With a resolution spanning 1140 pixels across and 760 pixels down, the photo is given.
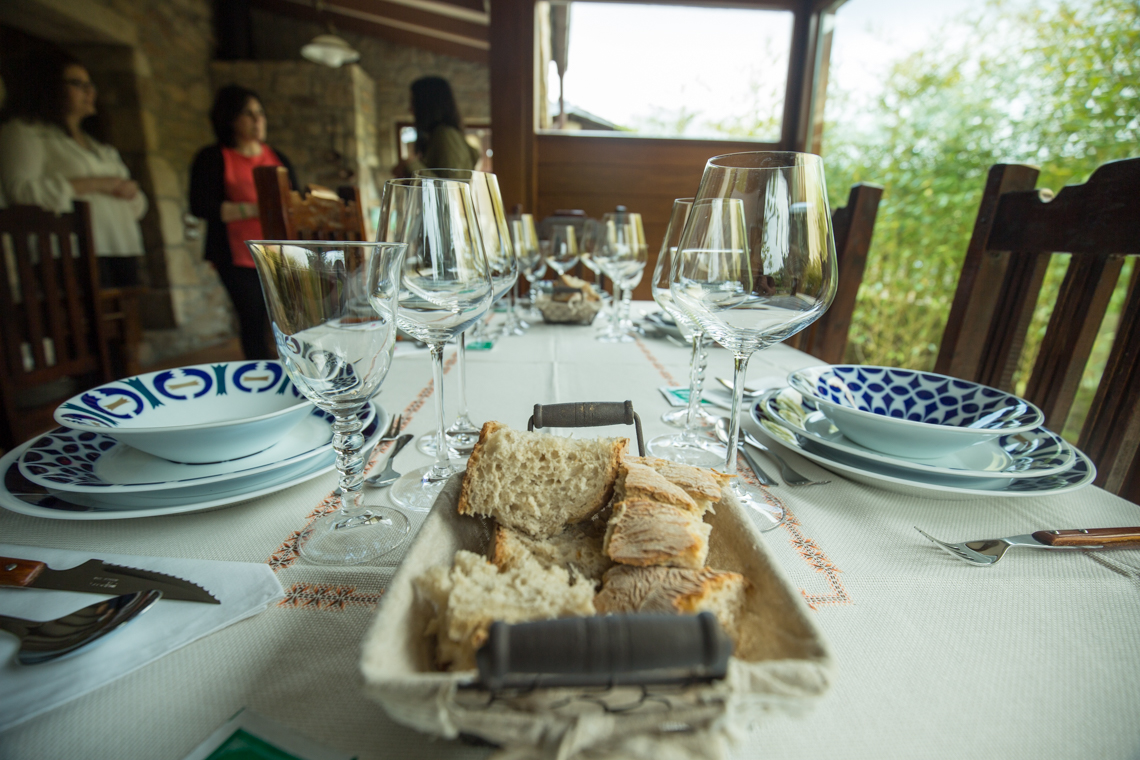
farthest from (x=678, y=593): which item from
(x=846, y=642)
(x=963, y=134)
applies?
(x=963, y=134)

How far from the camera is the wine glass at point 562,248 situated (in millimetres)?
1521

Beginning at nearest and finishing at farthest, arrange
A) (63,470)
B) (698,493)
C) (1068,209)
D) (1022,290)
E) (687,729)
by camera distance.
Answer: (687,729), (698,493), (63,470), (1068,209), (1022,290)

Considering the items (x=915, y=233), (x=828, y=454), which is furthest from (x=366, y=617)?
(x=915, y=233)

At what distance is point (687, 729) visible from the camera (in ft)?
0.73

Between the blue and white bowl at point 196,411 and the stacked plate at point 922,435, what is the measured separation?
A: 570 millimetres

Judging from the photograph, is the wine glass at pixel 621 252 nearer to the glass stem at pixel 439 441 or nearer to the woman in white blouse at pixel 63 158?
the glass stem at pixel 439 441

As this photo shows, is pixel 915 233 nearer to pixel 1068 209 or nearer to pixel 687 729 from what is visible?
pixel 1068 209

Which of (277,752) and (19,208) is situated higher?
(19,208)

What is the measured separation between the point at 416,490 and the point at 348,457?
0.10 metres

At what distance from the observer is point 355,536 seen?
1.49ft

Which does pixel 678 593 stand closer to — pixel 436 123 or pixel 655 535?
pixel 655 535

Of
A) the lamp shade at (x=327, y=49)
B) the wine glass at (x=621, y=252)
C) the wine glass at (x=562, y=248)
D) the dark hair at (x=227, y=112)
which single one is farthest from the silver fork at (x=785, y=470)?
the lamp shade at (x=327, y=49)

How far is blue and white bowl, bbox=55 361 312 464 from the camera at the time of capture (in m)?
0.48

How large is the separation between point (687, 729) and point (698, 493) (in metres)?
0.16
